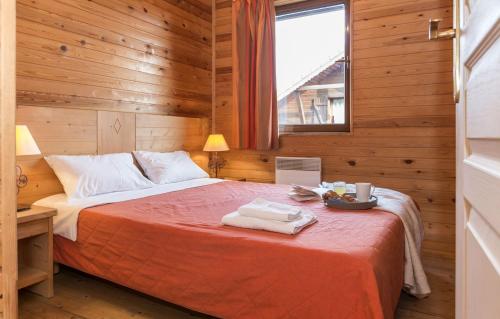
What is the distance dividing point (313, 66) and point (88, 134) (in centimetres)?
227

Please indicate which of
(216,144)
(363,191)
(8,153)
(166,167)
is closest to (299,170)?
(216,144)

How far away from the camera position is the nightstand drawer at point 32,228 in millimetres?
2023

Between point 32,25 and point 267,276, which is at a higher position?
point 32,25

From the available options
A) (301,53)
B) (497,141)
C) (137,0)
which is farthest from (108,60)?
(497,141)

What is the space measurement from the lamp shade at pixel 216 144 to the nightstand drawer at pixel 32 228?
187 cm

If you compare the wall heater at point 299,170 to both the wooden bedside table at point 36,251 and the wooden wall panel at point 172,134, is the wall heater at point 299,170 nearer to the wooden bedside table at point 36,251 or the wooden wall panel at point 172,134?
the wooden wall panel at point 172,134

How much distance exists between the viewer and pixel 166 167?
324 cm

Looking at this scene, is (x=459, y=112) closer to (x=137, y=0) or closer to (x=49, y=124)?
(x=49, y=124)

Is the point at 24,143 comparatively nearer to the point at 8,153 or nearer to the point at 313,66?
the point at 8,153

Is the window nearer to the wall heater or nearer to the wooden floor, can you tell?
the wall heater

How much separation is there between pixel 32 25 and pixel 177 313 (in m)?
2.15

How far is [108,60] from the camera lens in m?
3.10

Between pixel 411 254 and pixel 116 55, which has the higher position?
pixel 116 55

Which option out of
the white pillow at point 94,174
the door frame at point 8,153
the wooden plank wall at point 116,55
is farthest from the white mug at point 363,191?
the wooden plank wall at point 116,55
